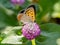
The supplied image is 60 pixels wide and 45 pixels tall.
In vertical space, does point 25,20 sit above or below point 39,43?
above

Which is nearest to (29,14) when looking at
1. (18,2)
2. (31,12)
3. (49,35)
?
(31,12)

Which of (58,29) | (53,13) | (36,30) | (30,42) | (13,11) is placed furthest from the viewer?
(53,13)

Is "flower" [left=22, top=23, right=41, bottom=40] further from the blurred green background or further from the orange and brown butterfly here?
the blurred green background

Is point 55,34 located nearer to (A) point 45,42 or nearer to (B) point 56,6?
(A) point 45,42

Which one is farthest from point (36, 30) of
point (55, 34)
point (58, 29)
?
point (58, 29)

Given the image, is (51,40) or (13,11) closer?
(51,40)

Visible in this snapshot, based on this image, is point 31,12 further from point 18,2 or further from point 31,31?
point 18,2

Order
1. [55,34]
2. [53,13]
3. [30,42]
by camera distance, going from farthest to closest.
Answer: [53,13] → [55,34] → [30,42]

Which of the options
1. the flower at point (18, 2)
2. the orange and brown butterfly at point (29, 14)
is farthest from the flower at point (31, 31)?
the flower at point (18, 2)

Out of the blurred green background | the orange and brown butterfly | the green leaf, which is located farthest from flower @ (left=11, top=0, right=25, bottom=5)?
the orange and brown butterfly
